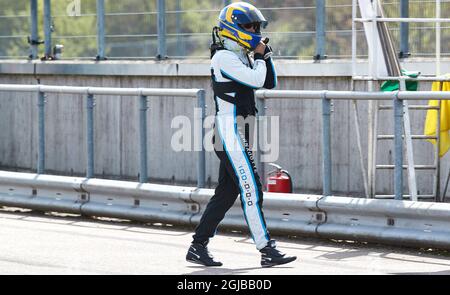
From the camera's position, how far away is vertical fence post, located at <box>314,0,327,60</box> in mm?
15686

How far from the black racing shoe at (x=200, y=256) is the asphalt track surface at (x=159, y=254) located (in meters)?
0.05

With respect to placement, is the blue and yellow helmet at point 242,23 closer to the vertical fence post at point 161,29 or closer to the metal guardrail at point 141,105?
the metal guardrail at point 141,105

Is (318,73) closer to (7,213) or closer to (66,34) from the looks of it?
(7,213)

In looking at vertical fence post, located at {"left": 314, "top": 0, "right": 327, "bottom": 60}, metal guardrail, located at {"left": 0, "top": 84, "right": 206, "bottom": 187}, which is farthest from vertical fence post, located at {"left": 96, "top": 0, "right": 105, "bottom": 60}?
metal guardrail, located at {"left": 0, "top": 84, "right": 206, "bottom": 187}

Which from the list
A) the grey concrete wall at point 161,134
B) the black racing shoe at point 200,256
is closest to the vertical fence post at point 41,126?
the grey concrete wall at point 161,134

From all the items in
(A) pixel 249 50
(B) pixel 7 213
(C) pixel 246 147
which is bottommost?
(B) pixel 7 213

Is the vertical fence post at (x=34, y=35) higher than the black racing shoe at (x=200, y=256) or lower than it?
higher

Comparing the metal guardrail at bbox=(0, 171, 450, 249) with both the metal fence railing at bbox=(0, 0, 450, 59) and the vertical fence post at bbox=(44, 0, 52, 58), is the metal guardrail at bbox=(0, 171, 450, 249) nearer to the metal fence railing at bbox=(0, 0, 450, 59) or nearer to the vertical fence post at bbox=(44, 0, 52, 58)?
the metal fence railing at bbox=(0, 0, 450, 59)

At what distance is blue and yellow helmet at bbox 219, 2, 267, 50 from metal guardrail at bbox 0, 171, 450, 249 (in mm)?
2095

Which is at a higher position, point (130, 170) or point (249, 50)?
point (249, 50)

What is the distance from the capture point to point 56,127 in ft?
57.2

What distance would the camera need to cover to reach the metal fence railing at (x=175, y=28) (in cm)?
1541
